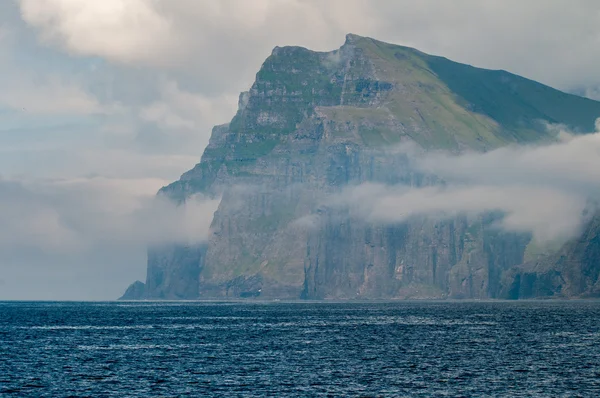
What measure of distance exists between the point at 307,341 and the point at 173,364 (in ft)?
152

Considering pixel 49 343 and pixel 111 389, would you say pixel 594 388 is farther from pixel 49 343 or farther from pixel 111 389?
pixel 49 343

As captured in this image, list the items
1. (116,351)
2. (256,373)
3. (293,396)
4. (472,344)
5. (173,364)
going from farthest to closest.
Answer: (472,344)
(116,351)
(173,364)
(256,373)
(293,396)

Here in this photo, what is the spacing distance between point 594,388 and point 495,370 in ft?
62.2

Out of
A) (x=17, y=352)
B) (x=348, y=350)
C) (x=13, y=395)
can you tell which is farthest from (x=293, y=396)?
(x=17, y=352)

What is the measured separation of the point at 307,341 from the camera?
185m

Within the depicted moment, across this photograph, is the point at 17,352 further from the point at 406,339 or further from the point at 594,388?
the point at 594,388

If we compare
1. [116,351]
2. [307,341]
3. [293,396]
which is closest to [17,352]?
[116,351]

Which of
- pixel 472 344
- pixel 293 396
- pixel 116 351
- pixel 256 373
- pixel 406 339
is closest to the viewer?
pixel 293 396

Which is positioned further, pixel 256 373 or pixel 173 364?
pixel 173 364

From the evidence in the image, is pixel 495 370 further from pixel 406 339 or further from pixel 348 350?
pixel 406 339

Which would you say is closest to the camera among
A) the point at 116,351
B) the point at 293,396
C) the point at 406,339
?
the point at 293,396

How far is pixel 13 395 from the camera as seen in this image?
114 meters

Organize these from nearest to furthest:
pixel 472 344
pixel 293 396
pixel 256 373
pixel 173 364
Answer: pixel 293 396, pixel 256 373, pixel 173 364, pixel 472 344

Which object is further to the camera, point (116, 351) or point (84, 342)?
point (84, 342)
